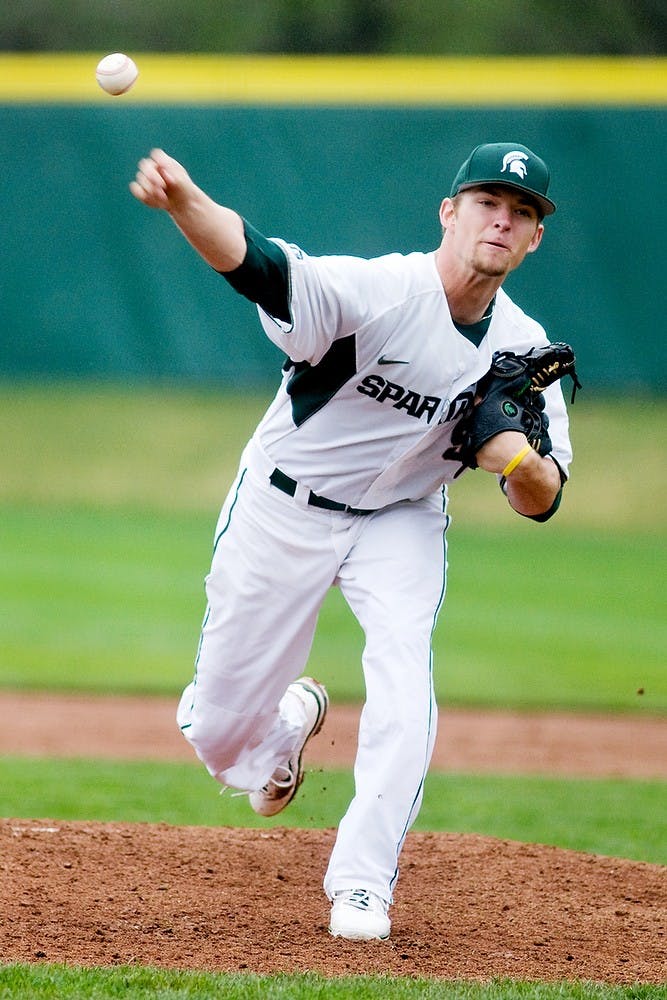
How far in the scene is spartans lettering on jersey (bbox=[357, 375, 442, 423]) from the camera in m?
3.44

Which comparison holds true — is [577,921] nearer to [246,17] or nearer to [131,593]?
[131,593]

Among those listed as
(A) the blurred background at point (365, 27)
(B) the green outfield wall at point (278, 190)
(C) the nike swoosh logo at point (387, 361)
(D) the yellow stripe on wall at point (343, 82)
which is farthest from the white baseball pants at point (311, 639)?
(A) the blurred background at point (365, 27)

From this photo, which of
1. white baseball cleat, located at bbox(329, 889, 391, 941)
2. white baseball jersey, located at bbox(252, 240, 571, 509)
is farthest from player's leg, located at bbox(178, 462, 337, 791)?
white baseball cleat, located at bbox(329, 889, 391, 941)

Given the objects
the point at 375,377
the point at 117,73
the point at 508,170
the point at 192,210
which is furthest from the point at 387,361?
the point at 117,73

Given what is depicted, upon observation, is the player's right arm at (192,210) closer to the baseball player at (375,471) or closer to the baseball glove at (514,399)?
the baseball player at (375,471)

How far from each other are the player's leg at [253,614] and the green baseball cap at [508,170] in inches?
38.1

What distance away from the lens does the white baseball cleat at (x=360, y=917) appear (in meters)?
3.28

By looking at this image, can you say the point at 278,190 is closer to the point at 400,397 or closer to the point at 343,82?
the point at 343,82

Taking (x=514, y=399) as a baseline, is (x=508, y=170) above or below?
above

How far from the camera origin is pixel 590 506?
12773 mm

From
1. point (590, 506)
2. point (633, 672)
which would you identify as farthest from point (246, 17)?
point (633, 672)

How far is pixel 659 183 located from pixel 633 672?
660cm

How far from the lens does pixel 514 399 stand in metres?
3.49

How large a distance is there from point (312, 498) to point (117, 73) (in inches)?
46.3
